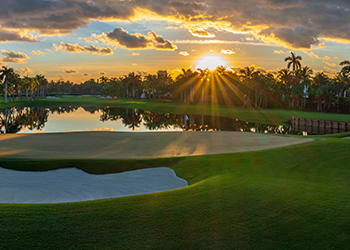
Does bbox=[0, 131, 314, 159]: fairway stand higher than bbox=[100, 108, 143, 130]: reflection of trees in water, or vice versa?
bbox=[100, 108, 143, 130]: reflection of trees in water

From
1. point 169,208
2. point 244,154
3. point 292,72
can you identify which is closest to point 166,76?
point 292,72

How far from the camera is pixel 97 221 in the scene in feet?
23.5

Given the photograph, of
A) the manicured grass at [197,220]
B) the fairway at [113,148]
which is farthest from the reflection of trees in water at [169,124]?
the manicured grass at [197,220]

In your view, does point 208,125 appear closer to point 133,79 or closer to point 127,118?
point 127,118

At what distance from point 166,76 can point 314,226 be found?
552ft

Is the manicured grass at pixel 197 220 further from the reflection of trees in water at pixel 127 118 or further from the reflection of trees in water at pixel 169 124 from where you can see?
the reflection of trees in water at pixel 127 118

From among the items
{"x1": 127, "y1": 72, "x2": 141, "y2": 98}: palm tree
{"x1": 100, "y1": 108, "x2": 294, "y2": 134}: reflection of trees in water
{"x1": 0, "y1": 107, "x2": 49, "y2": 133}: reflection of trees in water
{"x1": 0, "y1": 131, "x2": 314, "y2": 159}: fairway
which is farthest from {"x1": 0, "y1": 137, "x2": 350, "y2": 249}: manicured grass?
{"x1": 127, "y1": 72, "x2": 141, "y2": 98}: palm tree

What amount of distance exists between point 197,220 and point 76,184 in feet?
28.0

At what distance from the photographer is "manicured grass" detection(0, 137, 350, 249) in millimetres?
6262

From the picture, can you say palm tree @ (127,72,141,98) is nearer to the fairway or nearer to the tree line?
the tree line

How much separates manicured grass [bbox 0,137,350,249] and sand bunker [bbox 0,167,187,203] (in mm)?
3638

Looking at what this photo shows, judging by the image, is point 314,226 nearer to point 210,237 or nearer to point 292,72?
point 210,237

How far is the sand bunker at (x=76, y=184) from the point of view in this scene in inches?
473

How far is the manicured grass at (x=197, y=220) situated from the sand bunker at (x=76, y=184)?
3.64 m
